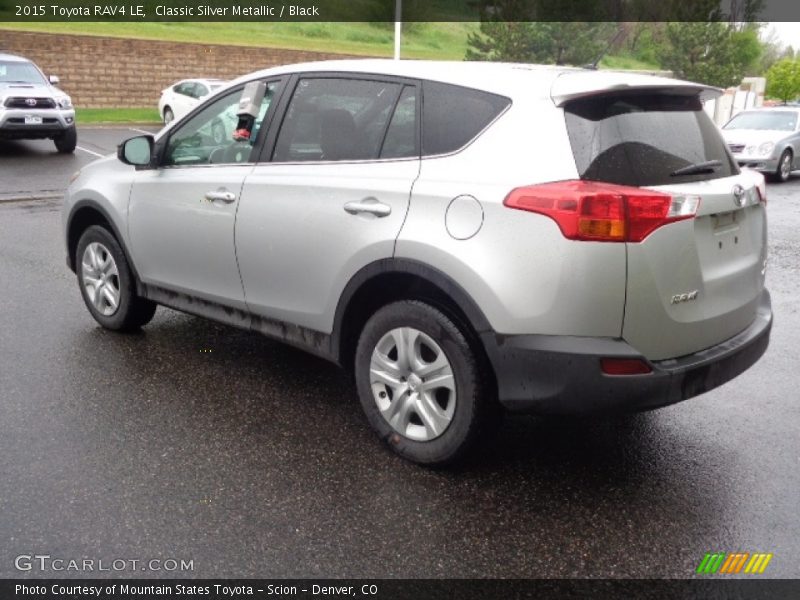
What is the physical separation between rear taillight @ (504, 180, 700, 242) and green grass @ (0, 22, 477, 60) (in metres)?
33.1

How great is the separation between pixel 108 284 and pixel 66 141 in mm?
12625

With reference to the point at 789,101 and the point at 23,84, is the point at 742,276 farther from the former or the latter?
the point at 789,101

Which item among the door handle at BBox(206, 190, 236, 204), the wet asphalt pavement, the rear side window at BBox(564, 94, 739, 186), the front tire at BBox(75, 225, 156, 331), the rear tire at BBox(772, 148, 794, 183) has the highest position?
the rear side window at BBox(564, 94, 739, 186)

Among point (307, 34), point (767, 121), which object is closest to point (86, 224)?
point (767, 121)

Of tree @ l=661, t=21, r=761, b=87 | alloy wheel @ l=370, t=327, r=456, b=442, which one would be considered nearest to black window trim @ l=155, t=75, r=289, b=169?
alloy wheel @ l=370, t=327, r=456, b=442

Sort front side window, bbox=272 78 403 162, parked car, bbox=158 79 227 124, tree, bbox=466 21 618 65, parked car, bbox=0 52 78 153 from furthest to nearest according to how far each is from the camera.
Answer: tree, bbox=466 21 618 65
parked car, bbox=158 79 227 124
parked car, bbox=0 52 78 153
front side window, bbox=272 78 403 162

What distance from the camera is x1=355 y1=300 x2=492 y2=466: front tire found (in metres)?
3.36

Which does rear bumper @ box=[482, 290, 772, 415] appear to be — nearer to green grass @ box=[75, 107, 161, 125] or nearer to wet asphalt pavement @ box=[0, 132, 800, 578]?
wet asphalt pavement @ box=[0, 132, 800, 578]

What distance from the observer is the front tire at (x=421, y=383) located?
11.0ft

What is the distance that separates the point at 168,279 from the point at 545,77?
8.47ft

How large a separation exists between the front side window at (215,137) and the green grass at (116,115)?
21.8 m

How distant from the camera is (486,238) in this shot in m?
3.19

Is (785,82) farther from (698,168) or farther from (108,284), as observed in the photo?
(698,168)

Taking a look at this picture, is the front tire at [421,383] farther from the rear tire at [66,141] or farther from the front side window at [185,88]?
the front side window at [185,88]
